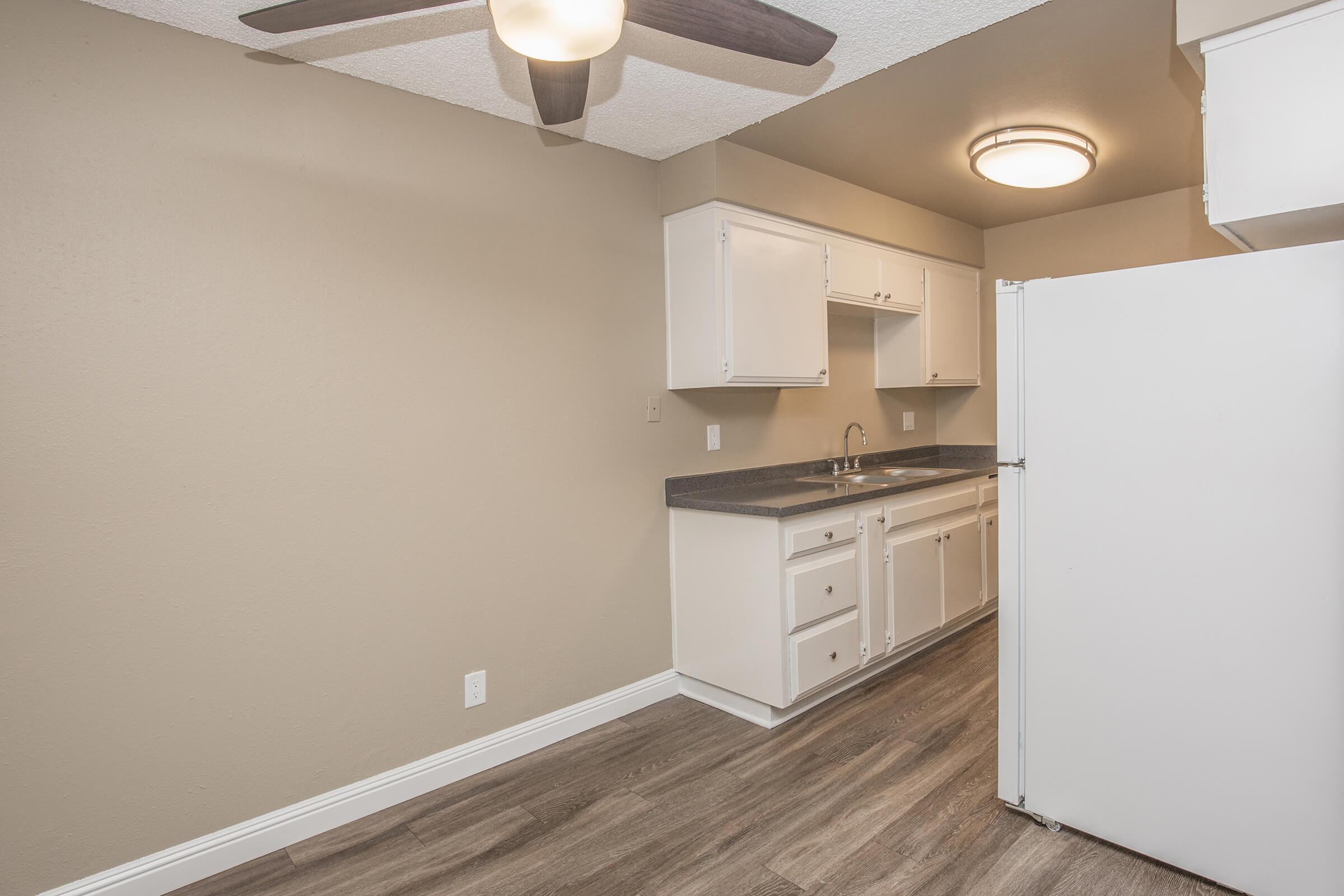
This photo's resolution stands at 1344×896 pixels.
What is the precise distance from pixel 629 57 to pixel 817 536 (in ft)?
5.97

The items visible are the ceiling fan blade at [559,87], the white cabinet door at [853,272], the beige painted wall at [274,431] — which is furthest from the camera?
the white cabinet door at [853,272]

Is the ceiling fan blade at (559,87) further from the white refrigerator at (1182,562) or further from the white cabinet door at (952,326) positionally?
the white cabinet door at (952,326)

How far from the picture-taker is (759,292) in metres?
3.17

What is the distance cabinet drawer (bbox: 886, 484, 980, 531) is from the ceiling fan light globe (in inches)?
94.9

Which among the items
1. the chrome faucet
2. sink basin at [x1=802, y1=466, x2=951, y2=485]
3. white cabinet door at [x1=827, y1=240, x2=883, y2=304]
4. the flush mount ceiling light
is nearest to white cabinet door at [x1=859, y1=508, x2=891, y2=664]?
sink basin at [x1=802, y1=466, x2=951, y2=485]

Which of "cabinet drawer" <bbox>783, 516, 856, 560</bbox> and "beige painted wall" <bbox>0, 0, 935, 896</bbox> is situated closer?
"beige painted wall" <bbox>0, 0, 935, 896</bbox>

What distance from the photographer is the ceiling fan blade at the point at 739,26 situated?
1468mm

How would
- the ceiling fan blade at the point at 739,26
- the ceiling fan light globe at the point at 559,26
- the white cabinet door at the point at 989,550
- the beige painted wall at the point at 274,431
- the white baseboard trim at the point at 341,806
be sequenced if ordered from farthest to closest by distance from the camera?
1. the white cabinet door at the point at 989,550
2. the white baseboard trim at the point at 341,806
3. the beige painted wall at the point at 274,431
4. the ceiling fan blade at the point at 739,26
5. the ceiling fan light globe at the point at 559,26

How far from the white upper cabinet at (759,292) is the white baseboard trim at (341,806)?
141 cm

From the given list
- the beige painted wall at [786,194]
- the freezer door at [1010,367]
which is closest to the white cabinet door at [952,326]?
the beige painted wall at [786,194]

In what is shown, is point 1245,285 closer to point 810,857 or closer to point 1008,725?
point 1008,725

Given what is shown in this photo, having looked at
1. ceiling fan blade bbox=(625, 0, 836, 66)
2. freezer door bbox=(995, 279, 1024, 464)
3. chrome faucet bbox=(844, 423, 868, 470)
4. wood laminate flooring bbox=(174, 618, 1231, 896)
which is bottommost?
wood laminate flooring bbox=(174, 618, 1231, 896)

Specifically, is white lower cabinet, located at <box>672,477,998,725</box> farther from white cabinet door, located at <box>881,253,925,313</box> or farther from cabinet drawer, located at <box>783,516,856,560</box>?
white cabinet door, located at <box>881,253,925,313</box>

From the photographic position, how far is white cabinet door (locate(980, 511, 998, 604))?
158 inches
